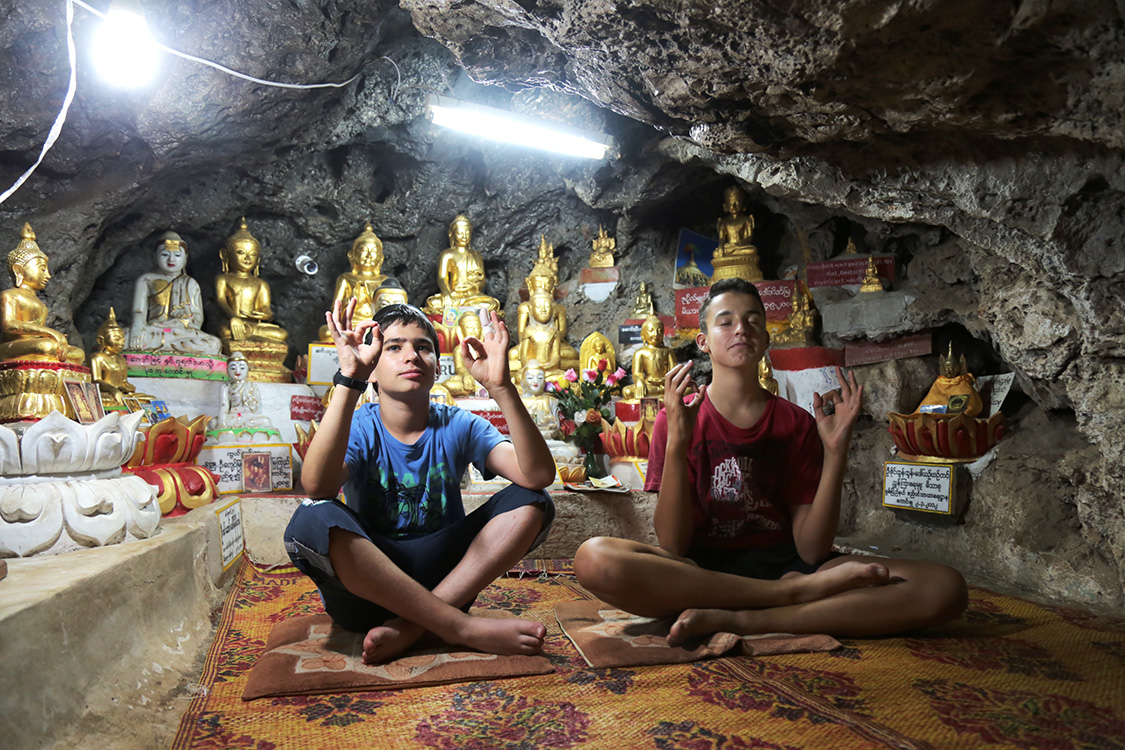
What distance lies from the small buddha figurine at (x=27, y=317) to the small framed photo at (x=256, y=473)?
3.47 ft

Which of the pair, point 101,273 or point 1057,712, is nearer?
point 1057,712

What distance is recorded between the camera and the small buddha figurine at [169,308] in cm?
525

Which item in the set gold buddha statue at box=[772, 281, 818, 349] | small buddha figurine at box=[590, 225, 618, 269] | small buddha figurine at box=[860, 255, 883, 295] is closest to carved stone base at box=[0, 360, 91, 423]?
small buddha figurine at box=[590, 225, 618, 269]

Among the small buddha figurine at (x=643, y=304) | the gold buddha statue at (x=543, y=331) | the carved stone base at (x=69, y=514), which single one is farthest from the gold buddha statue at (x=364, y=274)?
the carved stone base at (x=69, y=514)

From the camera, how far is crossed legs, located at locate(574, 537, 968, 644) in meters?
2.20

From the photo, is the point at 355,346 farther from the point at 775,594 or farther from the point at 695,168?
the point at 695,168

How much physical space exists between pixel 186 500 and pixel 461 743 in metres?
2.59

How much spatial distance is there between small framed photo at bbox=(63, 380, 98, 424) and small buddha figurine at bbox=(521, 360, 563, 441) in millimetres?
2631

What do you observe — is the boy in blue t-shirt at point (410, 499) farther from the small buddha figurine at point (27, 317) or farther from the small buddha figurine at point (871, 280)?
the small buddha figurine at point (871, 280)

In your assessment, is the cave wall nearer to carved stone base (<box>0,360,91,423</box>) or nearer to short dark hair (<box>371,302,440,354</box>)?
short dark hair (<box>371,302,440,354</box>)

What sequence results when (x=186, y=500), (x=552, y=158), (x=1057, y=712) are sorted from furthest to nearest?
(x=552, y=158) → (x=186, y=500) → (x=1057, y=712)

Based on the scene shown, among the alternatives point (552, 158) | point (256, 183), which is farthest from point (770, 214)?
point (256, 183)

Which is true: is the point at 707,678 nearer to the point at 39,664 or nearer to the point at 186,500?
the point at 39,664

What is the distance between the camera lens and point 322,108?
585 cm
